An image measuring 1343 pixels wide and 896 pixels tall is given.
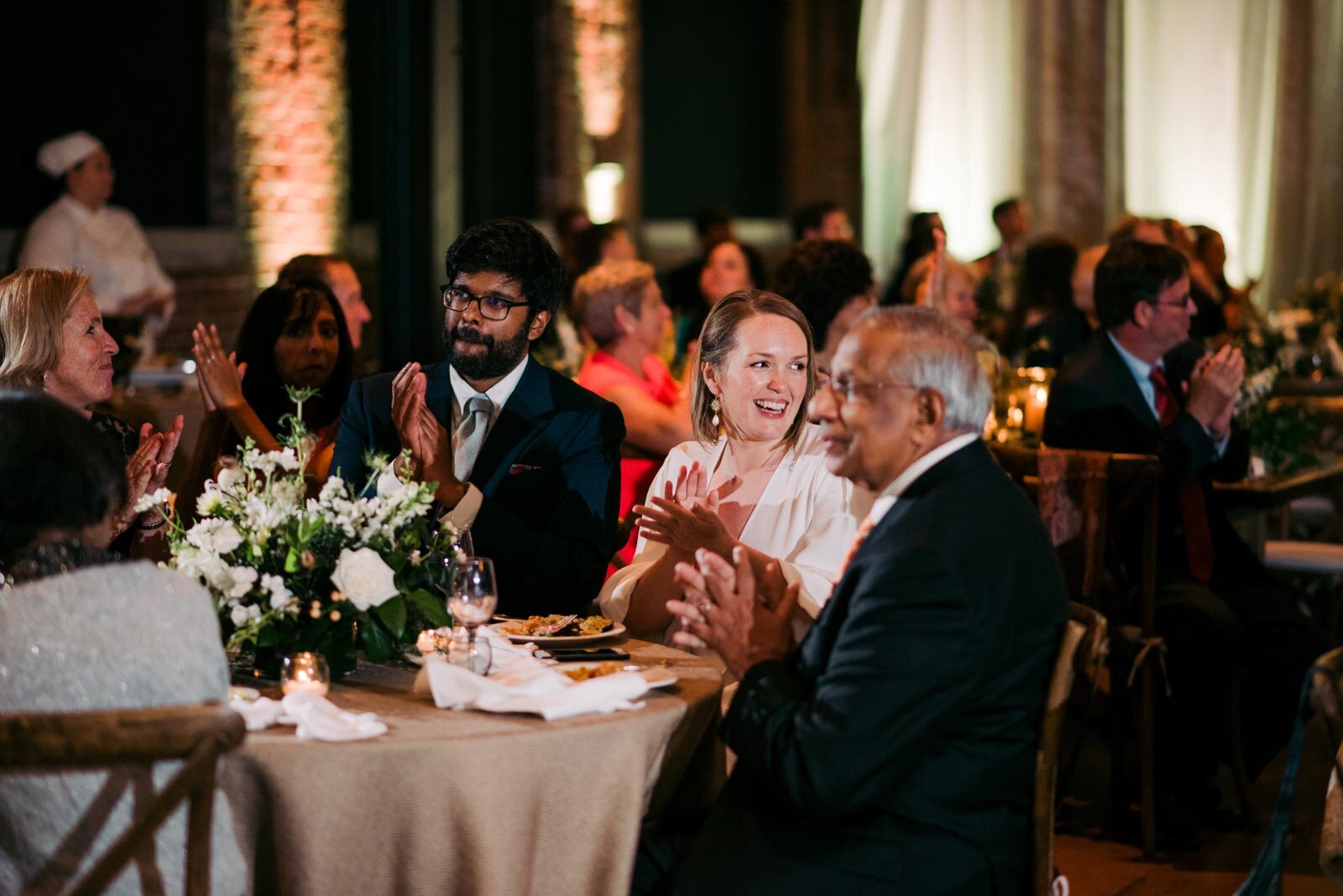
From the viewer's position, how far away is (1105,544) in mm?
4090

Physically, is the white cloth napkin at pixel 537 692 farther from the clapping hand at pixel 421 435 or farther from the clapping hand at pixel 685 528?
the clapping hand at pixel 421 435

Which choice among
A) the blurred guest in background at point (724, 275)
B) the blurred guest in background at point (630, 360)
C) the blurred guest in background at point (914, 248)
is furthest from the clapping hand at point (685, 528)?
the blurred guest in background at point (914, 248)

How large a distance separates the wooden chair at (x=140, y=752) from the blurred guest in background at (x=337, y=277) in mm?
2496

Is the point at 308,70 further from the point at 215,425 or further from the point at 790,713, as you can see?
the point at 790,713

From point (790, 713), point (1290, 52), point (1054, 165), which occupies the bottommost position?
point (790, 713)

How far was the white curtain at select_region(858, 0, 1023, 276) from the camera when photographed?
11477mm

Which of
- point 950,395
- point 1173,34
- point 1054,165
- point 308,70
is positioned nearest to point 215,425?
point 950,395

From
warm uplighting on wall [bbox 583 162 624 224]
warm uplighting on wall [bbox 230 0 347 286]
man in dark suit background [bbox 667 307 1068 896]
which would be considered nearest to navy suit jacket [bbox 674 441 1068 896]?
man in dark suit background [bbox 667 307 1068 896]

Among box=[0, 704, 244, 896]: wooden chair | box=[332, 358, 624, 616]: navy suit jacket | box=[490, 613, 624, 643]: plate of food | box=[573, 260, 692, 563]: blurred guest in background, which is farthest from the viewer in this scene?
box=[573, 260, 692, 563]: blurred guest in background

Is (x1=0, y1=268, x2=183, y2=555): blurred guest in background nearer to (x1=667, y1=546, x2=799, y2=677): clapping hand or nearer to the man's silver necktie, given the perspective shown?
the man's silver necktie

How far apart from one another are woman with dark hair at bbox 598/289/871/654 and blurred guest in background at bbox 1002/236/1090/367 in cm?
348

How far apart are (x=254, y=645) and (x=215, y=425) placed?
1615 millimetres

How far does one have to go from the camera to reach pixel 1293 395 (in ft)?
21.2

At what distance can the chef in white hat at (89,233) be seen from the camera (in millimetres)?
6676
